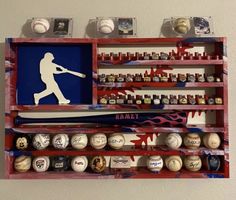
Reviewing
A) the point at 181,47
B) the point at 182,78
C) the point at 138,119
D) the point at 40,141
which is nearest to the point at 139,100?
the point at 138,119

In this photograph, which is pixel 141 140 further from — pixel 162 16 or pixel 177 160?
pixel 162 16

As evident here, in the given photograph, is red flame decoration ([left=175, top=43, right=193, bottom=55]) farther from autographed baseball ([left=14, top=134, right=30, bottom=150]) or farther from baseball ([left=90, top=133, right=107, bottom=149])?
autographed baseball ([left=14, top=134, right=30, bottom=150])

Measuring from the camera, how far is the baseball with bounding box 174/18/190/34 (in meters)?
0.97

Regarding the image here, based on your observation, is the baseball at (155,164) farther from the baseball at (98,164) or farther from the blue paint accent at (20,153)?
the blue paint accent at (20,153)

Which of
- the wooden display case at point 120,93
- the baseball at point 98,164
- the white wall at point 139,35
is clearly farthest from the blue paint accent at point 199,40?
the baseball at point 98,164

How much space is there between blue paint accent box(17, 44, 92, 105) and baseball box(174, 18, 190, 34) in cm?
33

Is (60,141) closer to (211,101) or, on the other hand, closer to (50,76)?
(50,76)

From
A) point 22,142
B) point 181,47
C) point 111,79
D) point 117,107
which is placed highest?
point 181,47

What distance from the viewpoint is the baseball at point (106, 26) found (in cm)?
97

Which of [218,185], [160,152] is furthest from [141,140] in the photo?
[218,185]

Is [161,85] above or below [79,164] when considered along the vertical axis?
above

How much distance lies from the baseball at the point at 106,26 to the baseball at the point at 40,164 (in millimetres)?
505

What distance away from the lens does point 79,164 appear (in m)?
0.95

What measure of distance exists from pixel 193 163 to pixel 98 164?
1.10ft
